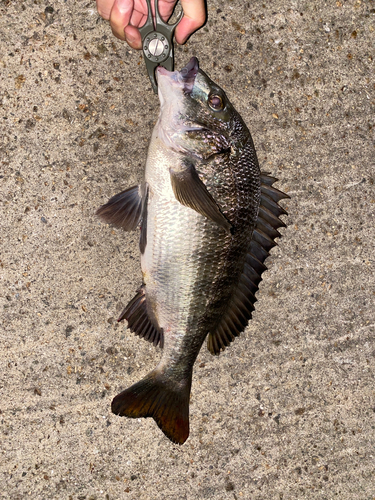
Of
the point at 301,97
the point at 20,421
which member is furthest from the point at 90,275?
the point at 301,97

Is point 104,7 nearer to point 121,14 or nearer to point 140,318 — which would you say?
point 121,14

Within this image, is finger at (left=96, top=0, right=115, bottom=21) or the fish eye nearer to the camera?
the fish eye

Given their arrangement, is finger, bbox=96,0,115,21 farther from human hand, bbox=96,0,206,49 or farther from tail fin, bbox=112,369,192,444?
tail fin, bbox=112,369,192,444

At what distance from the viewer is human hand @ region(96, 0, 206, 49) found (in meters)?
2.08

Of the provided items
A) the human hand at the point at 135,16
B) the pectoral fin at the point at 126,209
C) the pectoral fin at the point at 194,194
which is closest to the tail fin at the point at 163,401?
the pectoral fin at the point at 126,209

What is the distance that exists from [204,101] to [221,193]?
1.52 feet

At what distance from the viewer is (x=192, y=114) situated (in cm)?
188

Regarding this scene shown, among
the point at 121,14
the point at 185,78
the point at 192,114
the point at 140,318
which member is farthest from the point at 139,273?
the point at 121,14

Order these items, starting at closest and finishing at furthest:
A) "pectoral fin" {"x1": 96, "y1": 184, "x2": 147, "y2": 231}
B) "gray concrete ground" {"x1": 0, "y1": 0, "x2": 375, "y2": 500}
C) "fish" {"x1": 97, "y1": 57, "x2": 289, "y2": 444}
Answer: "fish" {"x1": 97, "y1": 57, "x2": 289, "y2": 444} → "pectoral fin" {"x1": 96, "y1": 184, "x2": 147, "y2": 231} → "gray concrete ground" {"x1": 0, "y1": 0, "x2": 375, "y2": 500}

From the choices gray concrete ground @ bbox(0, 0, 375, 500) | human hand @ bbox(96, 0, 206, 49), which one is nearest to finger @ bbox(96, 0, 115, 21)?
human hand @ bbox(96, 0, 206, 49)

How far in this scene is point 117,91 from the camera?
2336mm

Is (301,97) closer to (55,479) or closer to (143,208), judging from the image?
(143,208)

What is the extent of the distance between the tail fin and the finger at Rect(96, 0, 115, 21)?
1.98 meters

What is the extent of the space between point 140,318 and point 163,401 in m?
0.46
